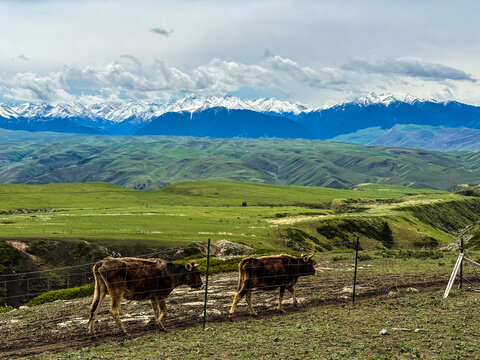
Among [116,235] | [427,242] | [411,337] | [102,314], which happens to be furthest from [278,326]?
[427,242]

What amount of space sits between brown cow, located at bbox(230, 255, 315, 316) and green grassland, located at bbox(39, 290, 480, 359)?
159 cm

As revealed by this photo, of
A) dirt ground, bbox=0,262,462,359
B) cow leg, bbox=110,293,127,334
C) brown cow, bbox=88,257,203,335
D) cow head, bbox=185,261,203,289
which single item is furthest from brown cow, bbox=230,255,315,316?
cow leg, bbox=110,293,127,334

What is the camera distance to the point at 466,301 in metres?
26.5

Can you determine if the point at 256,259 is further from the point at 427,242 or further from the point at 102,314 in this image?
the point at 427,242

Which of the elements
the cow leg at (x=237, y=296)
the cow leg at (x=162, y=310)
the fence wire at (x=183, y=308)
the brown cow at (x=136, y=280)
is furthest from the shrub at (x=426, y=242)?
the cow leg at (x=162, y=310)

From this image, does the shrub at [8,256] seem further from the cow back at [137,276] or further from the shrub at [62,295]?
the cow back at [137,276]

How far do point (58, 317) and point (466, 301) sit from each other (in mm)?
25563

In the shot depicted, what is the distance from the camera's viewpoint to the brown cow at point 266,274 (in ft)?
78.0

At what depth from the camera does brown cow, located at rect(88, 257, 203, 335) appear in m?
20.5

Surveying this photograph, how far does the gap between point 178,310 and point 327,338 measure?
10.5 meters

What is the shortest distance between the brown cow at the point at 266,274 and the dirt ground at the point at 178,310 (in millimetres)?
→ 1298

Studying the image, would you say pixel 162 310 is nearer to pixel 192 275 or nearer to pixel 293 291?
pixel 192 275

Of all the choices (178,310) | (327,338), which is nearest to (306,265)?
(327,338)

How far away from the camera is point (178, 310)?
26.1 meters
